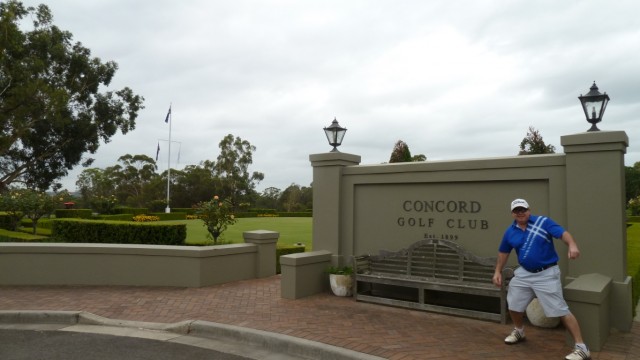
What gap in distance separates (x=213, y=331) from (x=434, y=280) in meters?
3.22

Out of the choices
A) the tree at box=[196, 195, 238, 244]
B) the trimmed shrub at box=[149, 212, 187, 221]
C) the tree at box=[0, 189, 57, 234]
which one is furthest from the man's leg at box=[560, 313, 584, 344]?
the trimmed shrub at box=[149, 212, 187, 221]

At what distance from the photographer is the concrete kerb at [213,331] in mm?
4953

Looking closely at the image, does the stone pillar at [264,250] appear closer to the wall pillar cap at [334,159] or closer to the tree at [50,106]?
the wall pillar cap at [334,159]

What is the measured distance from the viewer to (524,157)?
21.3ft

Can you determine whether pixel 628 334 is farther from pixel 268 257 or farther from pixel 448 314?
pixel 268 257

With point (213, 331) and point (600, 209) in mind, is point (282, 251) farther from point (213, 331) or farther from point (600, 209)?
point (600, 209)

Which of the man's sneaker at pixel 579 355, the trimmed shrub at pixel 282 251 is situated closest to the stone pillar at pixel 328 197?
the trimmed shrub at pixel 282 251

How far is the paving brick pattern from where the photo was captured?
16.3ft

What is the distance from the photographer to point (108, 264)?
8766 mm

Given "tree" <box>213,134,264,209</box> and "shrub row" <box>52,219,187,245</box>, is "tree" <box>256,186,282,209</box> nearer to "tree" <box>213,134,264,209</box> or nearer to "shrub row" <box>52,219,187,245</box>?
"tree" <box>213,134,264,209</box>

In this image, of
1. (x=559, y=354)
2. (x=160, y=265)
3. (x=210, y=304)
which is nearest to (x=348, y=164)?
(x=210, y=304)

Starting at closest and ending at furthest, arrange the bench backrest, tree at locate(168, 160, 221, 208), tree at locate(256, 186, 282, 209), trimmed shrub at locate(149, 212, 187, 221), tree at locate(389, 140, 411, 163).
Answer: the bench backrest → tree at locate(389, 140, 411, 163) → trimmed shrub at locate(149, 212, 187, 221) → tree at locate(168, 160, 221, 208) → tree at locate(256, 186, 282, 209)

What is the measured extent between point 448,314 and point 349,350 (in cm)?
220

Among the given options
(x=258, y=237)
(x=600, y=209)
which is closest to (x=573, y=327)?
(x=600, y=209)
